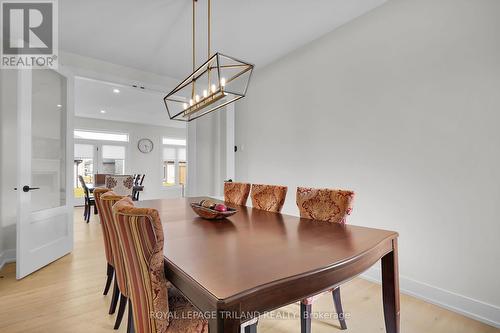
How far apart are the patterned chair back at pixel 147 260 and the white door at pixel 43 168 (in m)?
2.21

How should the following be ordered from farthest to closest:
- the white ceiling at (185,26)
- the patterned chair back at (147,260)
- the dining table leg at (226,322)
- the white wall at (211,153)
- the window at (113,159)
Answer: the window at (113,159)
the white wall at (211,153)
the white ceiling at (185,26)
the patterned chair back at (147,260)
the dining table leg at (226,322)

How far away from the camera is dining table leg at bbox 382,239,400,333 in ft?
3.99

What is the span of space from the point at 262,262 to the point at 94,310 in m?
1.73

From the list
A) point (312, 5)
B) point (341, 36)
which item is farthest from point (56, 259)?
point (341, 36)

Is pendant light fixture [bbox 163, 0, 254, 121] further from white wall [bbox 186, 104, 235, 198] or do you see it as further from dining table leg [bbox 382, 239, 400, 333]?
dining table leg [bbox 382, 239, 400, 333]

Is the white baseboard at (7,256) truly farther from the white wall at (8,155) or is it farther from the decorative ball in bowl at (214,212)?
the decorative ball in bowl at (214,212)

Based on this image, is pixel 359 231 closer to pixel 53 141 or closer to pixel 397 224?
pixel 397 224

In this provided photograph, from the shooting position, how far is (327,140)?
110 inches

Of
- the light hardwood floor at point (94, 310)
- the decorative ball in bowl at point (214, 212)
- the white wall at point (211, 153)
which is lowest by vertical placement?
the light hardwood floor at point (94, 310)

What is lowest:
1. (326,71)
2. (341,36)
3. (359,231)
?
(359,231)

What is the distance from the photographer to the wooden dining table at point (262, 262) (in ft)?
2.24

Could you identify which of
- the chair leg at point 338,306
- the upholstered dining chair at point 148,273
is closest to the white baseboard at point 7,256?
the upholstered dining chair at point 148,273

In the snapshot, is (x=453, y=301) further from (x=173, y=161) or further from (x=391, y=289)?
(x=173, y=161)

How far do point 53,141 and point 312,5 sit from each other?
323 cm
